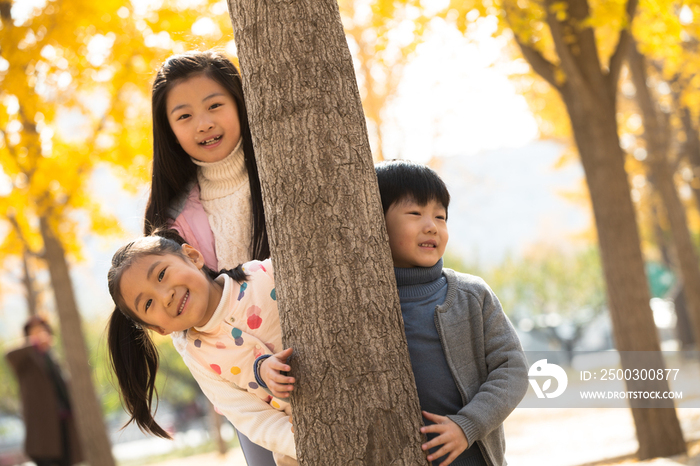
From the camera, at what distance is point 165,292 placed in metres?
1.78

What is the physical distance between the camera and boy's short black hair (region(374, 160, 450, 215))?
6.27 feet

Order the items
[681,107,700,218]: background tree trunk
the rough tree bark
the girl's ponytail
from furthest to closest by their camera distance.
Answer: [681,107,700,218]: background tree trunk < the rough tree bark < the girl's ponytail

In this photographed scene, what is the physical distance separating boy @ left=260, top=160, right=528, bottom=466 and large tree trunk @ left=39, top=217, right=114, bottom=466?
5.45 meters

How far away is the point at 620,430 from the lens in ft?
23.5

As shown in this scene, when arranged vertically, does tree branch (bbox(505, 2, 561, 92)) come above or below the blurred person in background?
above

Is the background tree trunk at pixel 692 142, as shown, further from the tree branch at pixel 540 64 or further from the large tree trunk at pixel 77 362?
the large tree trunk at pixel 77 362

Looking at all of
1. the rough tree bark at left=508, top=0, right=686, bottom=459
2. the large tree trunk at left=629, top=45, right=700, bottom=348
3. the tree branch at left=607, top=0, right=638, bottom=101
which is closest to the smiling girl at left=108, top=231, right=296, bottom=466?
the rough tree bark at left=508, top=0, right=686, bottom=459

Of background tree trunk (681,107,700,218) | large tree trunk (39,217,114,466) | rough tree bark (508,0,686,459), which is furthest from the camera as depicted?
background tree trunk (681,107,700,218)

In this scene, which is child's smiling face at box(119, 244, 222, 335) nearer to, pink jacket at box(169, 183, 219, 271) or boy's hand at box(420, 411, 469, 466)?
pink jacket at box(169, 183, 219, 271)

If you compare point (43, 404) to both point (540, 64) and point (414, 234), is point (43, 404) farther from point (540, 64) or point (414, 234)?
point (414, 234)

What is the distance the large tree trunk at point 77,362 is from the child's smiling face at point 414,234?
543 cm

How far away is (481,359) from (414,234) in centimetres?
40

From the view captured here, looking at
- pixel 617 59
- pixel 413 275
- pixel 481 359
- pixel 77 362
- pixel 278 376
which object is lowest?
pixel 77 362

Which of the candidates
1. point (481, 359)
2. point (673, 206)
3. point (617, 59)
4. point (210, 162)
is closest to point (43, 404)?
point (210, 162)
